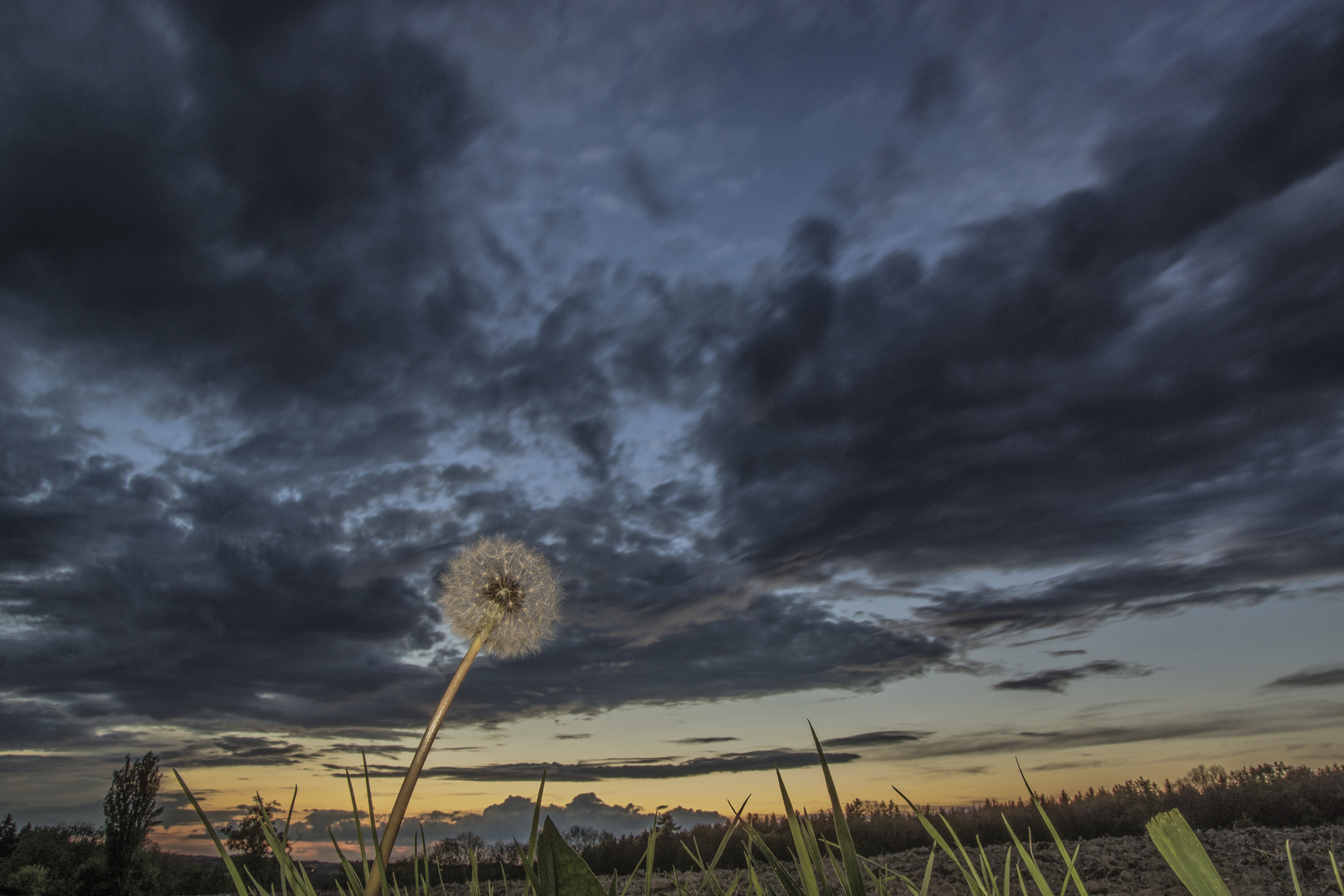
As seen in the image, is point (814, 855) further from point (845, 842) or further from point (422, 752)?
point (422, 752)

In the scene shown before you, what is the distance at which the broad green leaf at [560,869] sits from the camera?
0.98 meters

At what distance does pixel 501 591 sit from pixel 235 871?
3.23 m

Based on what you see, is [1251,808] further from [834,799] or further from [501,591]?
[834,799]

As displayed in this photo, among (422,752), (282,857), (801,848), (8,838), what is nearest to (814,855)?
(801,848)

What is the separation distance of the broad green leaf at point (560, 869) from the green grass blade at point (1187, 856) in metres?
0.78

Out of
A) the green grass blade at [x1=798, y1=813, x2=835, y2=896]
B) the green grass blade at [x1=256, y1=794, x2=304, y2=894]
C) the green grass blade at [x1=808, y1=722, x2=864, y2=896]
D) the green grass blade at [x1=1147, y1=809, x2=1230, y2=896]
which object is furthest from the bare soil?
the green grass blade at [x1=1147, y1=809, x2=1230, y2=896]

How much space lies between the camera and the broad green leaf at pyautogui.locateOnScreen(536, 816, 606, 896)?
98 centimetres

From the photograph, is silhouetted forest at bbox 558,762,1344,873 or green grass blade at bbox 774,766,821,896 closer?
green grass blade at bbox 774,766,821,896

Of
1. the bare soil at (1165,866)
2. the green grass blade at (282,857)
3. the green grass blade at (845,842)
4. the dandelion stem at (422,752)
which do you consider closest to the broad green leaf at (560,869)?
the green grass blade at (845,842)

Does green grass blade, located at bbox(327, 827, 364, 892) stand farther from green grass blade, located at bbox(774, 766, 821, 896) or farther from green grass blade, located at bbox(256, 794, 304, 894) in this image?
green grass blade, located at bbox(774, 766, 821, 896)

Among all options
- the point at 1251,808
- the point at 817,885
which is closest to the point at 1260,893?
the point at 1251,808

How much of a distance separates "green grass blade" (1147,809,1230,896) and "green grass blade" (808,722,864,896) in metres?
0.40

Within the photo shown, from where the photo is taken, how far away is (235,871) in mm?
1778

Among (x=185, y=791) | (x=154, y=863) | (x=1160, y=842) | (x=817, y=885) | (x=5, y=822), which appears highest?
(x=185, y=791)
